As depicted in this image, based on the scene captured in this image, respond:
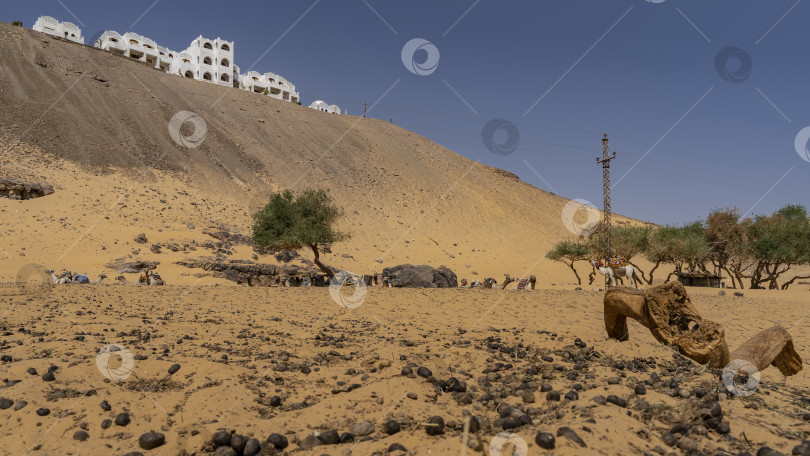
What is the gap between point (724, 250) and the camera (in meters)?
44.0

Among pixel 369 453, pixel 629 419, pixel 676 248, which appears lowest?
pixel 369 453

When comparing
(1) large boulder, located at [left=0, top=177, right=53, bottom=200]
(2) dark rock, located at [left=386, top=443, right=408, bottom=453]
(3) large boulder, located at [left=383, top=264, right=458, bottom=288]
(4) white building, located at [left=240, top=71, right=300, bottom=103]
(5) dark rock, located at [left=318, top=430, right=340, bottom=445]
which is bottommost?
(5) dark rock, located at [left=318, top=430, right=340, bottom=445]

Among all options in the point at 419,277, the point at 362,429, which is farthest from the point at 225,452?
the point at 419,277

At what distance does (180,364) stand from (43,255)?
1161 inches

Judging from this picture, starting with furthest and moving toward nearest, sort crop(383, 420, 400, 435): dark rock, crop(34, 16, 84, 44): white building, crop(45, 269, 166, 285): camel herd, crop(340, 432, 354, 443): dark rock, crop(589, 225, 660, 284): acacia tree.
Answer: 1. crop(34, 16, 84, 44): white building
2. crop(589, 225, 660, 284): acacia tree
3. crop(45, 269, 166, 285): camel herd
4. crop(383, 420, 400, 435): dark rock
5. crop(340, 432, 354, 443): dark rock

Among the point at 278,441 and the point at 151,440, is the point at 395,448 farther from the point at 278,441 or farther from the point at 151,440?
the point at 151,440

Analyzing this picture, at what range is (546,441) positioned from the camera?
151 inches

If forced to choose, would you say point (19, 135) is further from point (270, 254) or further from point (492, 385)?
point (492, 385)

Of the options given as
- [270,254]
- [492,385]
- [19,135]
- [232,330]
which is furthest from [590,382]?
[19,135]

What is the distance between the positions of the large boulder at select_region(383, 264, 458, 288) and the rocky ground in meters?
19.3

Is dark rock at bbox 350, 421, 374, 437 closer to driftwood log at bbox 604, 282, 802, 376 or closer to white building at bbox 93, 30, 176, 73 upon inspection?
driftwood log at bbox 604, 282, 802, 376

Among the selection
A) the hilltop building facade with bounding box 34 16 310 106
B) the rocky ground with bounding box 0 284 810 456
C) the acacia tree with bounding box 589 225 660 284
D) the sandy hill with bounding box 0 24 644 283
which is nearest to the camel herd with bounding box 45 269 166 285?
the sandy hill with bounding box 0 24 644 283

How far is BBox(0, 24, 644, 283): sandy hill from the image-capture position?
3631 centimetres

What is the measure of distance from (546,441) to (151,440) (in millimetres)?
3796
